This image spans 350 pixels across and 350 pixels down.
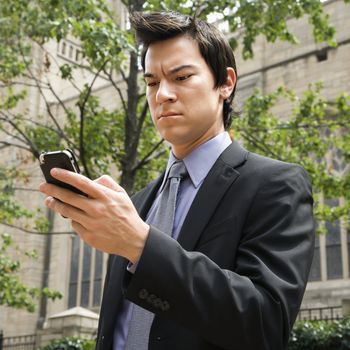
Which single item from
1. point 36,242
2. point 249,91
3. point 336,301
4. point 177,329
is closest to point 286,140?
point 336,301

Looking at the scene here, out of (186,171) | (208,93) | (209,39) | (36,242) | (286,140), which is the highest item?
(209,39)

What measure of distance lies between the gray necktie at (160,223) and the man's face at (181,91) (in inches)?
4.4

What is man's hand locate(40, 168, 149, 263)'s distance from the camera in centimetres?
126

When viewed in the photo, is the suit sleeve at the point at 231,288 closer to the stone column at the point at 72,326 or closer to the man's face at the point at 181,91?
the man's face at the point at 181,91

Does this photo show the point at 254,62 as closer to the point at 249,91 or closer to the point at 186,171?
the point at 249,91

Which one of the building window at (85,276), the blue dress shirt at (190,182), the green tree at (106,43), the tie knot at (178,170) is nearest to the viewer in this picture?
the blue dress shirt at (190,182)

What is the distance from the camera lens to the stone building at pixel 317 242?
16906mm

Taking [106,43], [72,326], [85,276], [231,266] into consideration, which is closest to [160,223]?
[231,266]

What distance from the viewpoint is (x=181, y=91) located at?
1.76 meters

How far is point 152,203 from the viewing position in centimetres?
212

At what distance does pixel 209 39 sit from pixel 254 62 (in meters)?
19.3

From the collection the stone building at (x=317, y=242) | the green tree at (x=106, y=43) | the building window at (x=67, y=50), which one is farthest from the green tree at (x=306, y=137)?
the building window at (x=67, y=50)

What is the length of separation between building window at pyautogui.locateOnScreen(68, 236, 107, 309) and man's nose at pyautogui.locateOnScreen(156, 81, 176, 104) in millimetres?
22397

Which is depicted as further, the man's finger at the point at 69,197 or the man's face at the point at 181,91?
the man's face at the point at 181,91
